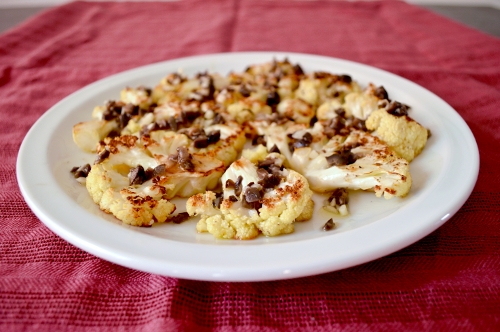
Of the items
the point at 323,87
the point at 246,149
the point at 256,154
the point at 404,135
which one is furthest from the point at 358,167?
the point at 323,87

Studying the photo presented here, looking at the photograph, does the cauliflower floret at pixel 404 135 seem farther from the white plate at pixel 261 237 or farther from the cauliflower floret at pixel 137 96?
the cauliflower floret at pixel 137 96

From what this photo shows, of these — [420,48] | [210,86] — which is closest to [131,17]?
[210,86]

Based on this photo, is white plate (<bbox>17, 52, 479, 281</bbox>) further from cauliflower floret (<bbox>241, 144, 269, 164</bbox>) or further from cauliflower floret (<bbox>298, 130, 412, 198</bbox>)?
cauliflower floret (<bbox>241, 144, 269, 164</bbox>)

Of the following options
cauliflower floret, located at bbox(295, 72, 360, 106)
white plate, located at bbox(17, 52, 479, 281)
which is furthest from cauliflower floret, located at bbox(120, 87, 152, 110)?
cauliflower floret, located at bbox(295, 72, 360, 106)

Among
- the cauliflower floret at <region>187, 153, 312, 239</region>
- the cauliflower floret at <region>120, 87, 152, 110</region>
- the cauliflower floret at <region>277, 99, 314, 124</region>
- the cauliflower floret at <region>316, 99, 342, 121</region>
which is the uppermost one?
the cauliflower floret at <region>187, 153, 312, 239</region>

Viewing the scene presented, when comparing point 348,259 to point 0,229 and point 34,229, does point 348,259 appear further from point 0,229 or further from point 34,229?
point 0,229
